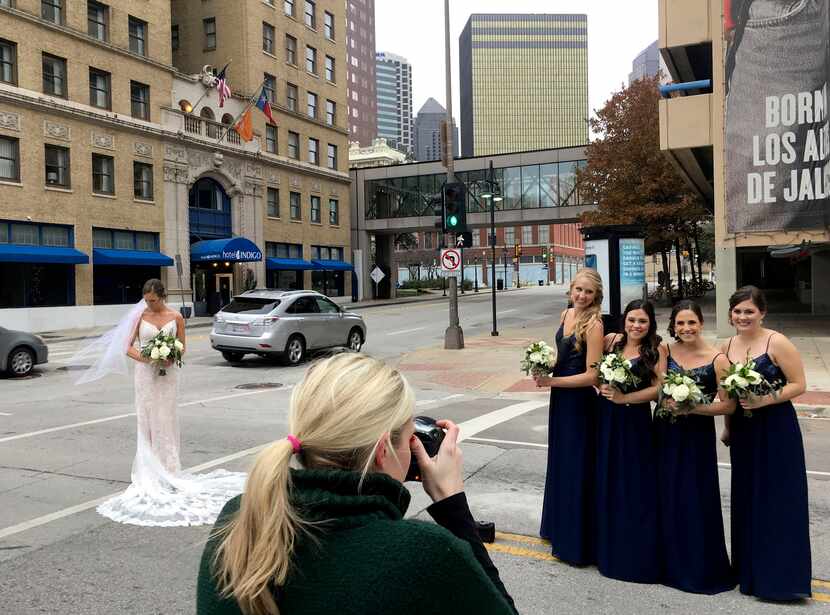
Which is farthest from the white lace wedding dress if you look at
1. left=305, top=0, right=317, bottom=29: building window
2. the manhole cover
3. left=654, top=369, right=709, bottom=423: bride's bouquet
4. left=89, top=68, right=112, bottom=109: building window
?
left=305, top=0, right=317, bottom=29: building window

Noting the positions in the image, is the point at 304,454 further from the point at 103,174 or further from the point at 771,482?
the point at 103,174

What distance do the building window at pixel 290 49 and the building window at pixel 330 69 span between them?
4.33 metres

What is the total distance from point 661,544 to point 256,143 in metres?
40.6

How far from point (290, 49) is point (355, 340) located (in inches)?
1298

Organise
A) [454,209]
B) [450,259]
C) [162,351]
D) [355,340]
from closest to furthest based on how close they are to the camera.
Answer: [162,351], [454,209], [450,259], [355,340]

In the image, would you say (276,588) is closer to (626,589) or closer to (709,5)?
(626,589)

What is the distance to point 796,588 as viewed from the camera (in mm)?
4074

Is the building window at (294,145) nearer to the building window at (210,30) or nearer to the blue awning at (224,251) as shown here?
the building window at (210,30)

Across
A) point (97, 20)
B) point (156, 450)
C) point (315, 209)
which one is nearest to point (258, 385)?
point (156, 450)

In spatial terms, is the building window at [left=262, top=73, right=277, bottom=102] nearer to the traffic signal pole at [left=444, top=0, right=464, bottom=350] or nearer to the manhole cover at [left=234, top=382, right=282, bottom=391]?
the traffic signal pole at [left=444, top=0, right=464, bottom=350]

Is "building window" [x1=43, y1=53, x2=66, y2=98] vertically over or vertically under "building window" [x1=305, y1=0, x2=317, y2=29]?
under

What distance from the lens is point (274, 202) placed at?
44594mm

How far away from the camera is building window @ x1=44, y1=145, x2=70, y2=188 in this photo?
1177 inches

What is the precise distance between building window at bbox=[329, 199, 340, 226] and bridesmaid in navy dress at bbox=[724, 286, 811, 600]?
A: 156ft
